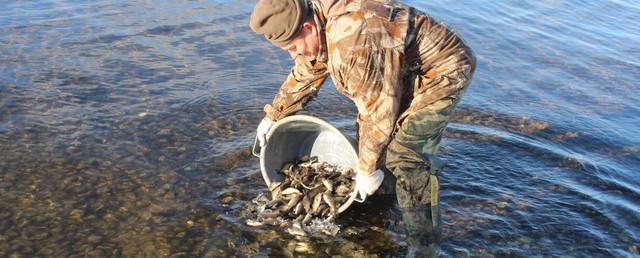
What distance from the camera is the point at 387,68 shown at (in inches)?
171

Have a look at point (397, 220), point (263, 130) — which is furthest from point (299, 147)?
point (397, 220)

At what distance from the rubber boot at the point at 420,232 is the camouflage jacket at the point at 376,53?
3.18 feet

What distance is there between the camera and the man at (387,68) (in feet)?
14.2

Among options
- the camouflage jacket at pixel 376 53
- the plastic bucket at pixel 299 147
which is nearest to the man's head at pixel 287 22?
the camouflage jacket at pixel 376 53

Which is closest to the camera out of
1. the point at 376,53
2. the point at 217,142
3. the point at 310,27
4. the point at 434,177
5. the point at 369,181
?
the point at 376,53

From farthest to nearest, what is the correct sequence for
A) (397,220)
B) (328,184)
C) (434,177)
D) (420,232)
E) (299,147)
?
(299,147)
(397,220)
(328,184)
(420,232)
(434,177)

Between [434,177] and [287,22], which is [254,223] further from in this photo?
[287,22]

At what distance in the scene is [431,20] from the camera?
4.78 meters

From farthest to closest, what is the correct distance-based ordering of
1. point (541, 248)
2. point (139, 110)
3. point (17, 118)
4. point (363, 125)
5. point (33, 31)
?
point (33, 31) < point (139, 110) < point (17, 118) < point (541, 248) < point (363, 125)

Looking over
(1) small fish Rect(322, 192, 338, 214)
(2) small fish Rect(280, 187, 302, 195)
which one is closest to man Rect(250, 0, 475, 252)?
(1) small fish Rect(322, 192, 338, 214)

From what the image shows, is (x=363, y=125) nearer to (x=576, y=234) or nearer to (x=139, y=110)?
(x=576, y=234)

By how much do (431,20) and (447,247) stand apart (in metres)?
2.24

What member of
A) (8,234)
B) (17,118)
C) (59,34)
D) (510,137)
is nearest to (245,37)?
(59,34)

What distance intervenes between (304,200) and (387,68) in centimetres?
192
